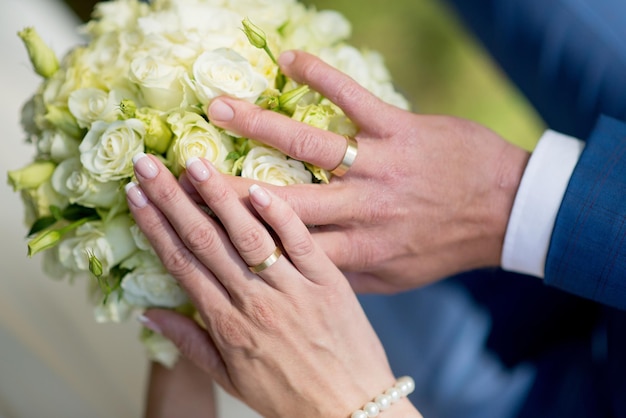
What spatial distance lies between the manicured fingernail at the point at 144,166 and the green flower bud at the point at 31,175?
202mm

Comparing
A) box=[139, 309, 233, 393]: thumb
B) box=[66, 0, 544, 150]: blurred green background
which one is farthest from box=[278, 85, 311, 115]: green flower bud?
box=[66, 0, 544, 150]: blurred green background

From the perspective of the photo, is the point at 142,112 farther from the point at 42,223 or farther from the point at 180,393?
the point at 180,393

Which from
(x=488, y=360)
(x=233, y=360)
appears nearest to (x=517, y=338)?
(x=488, y=360)

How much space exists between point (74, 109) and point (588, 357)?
3.06 ft

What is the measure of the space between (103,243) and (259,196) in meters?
0.22

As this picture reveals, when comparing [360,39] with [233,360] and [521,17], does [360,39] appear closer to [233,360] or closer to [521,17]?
[521,17]

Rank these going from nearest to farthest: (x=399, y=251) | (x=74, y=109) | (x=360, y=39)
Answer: (x=74, y=109)
(x=399, y=251)
(x=360, y=39)

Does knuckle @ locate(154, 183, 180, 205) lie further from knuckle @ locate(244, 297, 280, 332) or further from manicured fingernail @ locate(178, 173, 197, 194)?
knuckle @ locate(244, 297, 280, 332)

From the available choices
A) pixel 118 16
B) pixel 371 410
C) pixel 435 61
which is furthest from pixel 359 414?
pixel 435 61

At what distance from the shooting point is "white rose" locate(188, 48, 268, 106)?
79 cm

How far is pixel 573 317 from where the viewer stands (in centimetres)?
129

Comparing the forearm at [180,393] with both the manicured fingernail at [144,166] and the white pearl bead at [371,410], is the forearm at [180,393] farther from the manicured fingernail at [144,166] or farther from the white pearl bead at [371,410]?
the manicured fingernail at [144,166]

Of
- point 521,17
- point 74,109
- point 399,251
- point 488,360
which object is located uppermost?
point 521,17

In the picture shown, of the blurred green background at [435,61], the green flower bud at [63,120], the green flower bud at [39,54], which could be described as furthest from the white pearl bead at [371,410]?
the blurred green background at [435,61]
